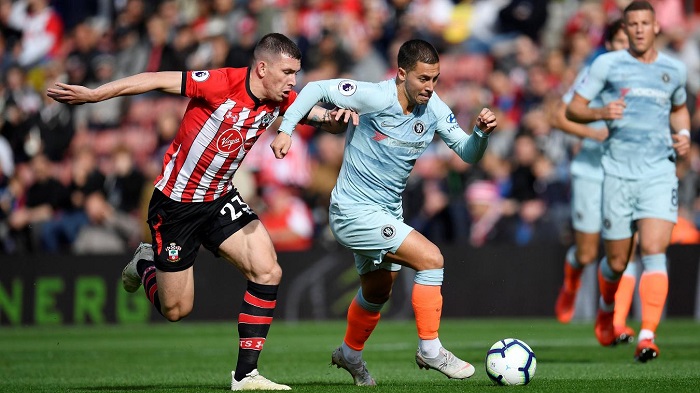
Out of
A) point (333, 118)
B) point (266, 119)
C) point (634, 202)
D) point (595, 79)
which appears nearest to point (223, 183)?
point (266, 119)

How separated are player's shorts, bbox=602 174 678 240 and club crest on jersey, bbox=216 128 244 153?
3809 millimetres

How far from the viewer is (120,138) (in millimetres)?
21438

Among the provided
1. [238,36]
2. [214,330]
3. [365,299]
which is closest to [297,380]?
[365,299]

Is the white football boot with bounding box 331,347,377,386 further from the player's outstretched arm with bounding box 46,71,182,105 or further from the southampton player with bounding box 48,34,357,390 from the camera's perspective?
the player's outstretched arm with bounding box 46,71,182,105

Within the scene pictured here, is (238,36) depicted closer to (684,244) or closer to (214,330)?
(214,330)

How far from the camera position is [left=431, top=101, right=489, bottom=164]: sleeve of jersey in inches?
347

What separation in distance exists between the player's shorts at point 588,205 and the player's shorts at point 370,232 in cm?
400

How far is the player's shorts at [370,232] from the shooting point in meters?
8.70

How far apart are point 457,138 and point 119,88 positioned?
97.8 inches

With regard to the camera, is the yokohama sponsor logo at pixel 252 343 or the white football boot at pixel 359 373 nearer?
the yokohama sponsor logo at pixel 252 343

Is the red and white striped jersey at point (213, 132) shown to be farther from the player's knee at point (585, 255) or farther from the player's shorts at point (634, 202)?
the player's knee at point (585, 255)

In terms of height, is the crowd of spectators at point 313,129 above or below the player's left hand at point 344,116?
below

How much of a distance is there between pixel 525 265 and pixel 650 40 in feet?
21.2

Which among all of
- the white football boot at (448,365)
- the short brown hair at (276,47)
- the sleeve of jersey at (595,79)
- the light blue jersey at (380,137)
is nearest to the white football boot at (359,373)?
the white football boot at (448,365)
